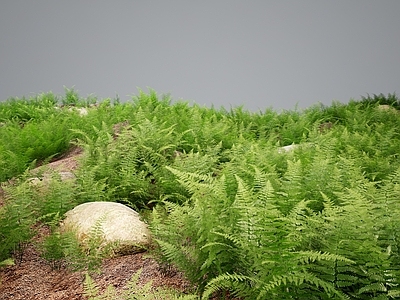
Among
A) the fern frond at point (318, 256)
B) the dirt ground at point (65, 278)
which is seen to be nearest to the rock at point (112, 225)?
the dirt ground at point (65, 278)

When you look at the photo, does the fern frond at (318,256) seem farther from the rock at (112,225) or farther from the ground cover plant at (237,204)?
the rock at (112,225)

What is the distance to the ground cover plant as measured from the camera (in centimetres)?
211

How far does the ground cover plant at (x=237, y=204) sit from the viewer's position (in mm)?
2111

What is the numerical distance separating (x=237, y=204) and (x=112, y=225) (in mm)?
1282

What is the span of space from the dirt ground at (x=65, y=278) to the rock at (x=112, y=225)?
0.34 ft

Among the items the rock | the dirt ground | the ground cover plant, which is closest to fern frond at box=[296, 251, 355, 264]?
the ground cover plant

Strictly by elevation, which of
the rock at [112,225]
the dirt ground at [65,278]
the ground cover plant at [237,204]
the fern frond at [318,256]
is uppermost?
the fern frond at [318,256]

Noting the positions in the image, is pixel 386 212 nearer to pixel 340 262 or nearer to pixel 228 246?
pixel 340 262

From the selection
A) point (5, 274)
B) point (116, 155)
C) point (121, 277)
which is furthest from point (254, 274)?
point (116, 155)

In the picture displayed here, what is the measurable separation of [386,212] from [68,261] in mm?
2246

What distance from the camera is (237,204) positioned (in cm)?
262

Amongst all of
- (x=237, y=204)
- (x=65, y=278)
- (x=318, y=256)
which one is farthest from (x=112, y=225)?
(x=318, y=256)

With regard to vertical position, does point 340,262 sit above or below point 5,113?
above

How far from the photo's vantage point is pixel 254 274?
2.30 metres
